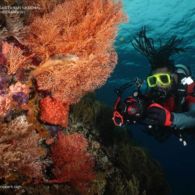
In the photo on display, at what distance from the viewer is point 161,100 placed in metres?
5.77

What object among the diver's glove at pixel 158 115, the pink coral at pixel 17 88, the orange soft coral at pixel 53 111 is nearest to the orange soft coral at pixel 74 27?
the pink coral at pixel 17 88

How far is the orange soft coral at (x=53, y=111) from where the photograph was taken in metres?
5.02

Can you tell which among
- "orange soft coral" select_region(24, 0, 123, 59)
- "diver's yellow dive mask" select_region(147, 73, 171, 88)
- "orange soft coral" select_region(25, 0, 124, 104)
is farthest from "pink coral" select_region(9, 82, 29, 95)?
"diver's yellow dive mask" select_region(147, 73, 171, 88)

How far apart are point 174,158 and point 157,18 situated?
3634cm

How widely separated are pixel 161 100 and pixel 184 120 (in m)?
0.68

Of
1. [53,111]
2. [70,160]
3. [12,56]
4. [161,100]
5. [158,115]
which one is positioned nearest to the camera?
[12,56]

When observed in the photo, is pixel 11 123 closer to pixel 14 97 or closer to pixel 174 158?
pixel 14 97

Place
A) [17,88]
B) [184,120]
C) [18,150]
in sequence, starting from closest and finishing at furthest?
[18,150] → [17,88] → [184,120]

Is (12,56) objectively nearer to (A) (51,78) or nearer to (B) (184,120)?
(A) (51,78)

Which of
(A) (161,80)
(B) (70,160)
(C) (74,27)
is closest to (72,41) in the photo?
(C) (74,27)

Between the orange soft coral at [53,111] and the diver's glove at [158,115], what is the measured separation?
1.50 meters

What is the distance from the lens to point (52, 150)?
497 cm

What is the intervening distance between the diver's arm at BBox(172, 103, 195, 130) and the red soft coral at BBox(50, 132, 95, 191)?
5.62 ft

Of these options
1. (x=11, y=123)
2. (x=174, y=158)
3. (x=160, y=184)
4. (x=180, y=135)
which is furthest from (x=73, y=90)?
(x=174, y=158)
